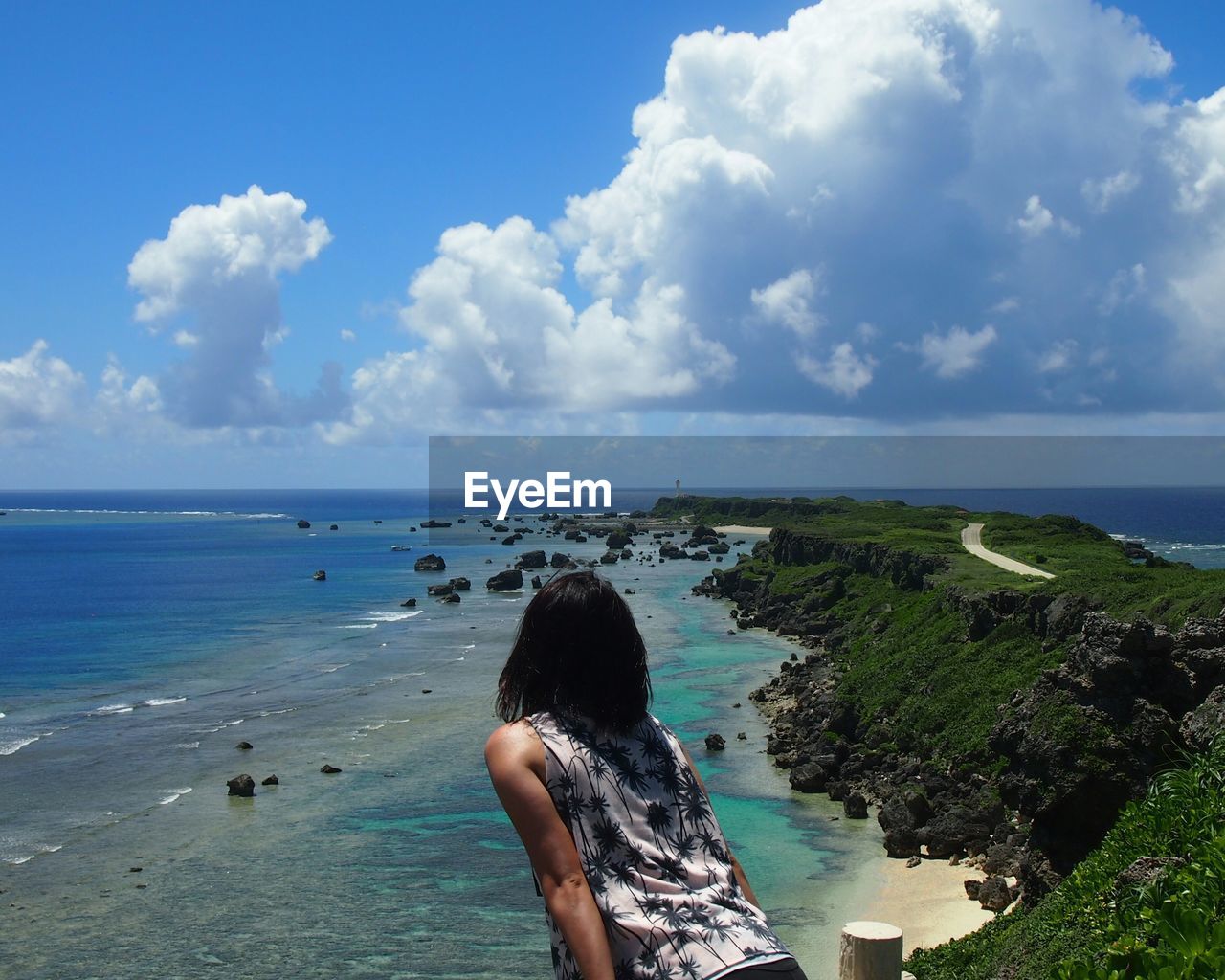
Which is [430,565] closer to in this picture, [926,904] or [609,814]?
[926,904]

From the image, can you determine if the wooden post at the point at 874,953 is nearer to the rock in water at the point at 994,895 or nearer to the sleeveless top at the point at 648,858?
the sleeveless top at the point at 648,858

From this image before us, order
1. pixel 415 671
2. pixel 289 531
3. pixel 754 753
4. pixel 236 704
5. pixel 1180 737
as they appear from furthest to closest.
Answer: pixel 289 531
pixel 415 671
pixel 236 704
pixel 754 753
pixel 1180 737

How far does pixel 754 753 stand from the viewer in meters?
34.0

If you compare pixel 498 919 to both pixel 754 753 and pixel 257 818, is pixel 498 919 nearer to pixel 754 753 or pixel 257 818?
pixel 257 818

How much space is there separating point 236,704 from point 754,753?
21431mm

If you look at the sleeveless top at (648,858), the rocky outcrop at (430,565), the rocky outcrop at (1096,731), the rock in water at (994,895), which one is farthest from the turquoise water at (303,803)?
the rocky outcrop at (430,565)

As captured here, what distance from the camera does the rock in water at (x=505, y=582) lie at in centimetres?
8788

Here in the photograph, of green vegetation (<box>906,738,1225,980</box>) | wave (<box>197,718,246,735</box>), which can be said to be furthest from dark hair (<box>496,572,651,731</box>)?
wave (<box>197,718,246,735</box>)

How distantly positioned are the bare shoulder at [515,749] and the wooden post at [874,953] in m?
4.58

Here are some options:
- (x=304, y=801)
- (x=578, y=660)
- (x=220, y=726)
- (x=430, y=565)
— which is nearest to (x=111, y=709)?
(x=220, y=726)

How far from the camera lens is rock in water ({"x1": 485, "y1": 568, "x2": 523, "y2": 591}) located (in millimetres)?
87875

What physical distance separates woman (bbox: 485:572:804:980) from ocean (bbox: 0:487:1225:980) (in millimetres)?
16873

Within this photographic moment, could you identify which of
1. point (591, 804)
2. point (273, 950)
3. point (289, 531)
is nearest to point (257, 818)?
point (273, 950)

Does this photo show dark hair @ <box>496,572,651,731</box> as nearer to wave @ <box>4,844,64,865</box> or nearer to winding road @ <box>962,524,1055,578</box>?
wave @ <box>4,844,64,865</box>
